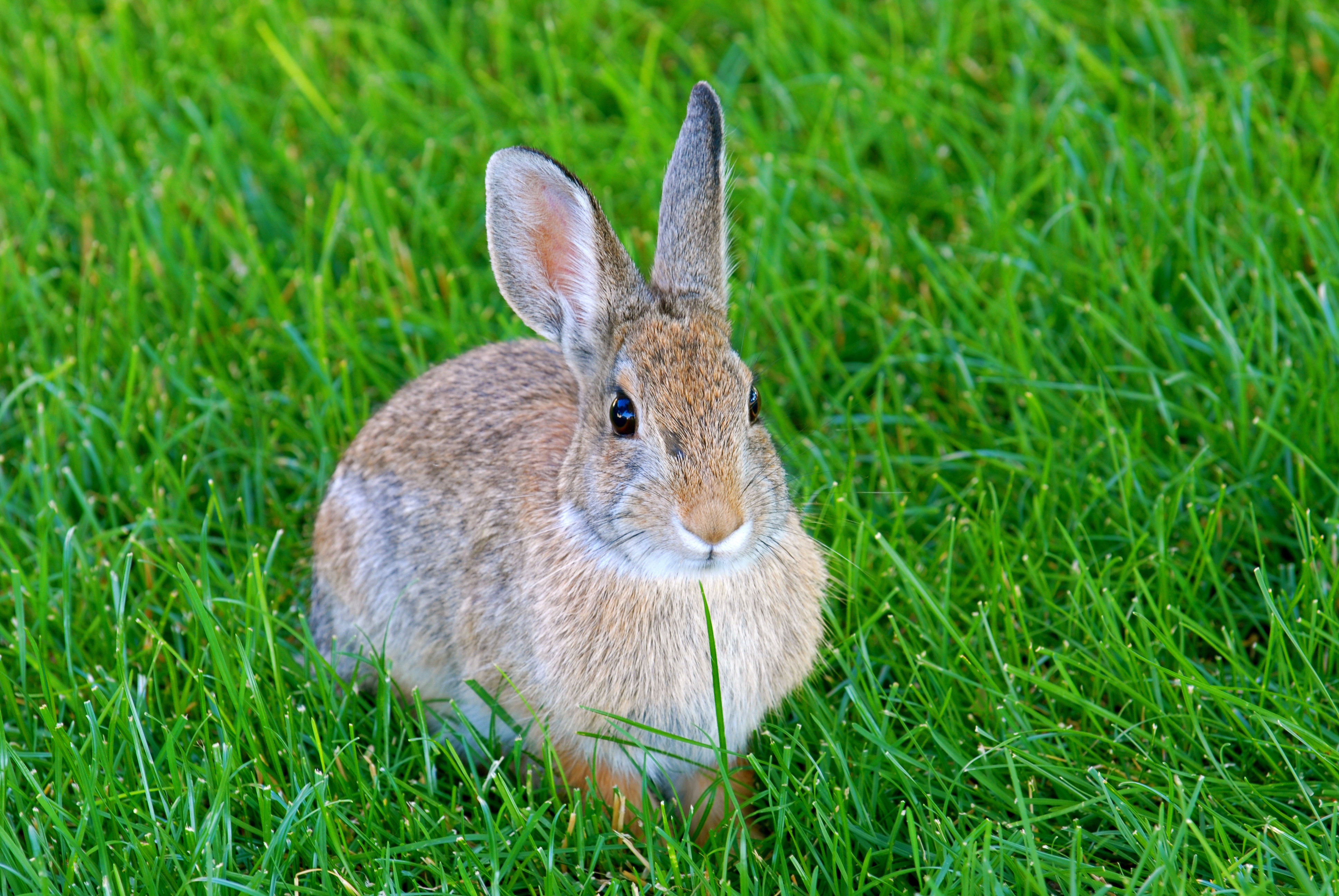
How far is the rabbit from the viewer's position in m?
3.34

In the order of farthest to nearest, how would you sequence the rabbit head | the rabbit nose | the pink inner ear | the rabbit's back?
the rabbit's back
the pink inner ear
the rabbit head
the rabbit nose

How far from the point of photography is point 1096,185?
539 centimetres

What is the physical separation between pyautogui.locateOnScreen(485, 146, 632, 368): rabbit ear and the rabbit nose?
723 mm

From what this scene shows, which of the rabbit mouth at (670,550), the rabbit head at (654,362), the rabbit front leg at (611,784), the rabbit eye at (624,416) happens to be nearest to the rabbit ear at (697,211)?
the rabbit head at (654,362)

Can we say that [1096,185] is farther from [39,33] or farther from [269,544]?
[39,33]

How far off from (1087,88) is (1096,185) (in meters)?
0.55

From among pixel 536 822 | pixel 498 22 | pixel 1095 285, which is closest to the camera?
pixel 536 822

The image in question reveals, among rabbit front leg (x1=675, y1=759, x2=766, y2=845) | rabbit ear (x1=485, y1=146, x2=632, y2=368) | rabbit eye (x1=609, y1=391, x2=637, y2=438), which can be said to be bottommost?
rabbit front leg (x1=675, y1=759, x2=766, y2=845)

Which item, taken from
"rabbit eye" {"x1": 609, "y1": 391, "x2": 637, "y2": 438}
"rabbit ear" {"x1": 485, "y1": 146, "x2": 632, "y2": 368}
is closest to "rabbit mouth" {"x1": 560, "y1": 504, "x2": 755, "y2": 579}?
"rabbit eye" {"x1": 609, "y1": 391, "x2": 637, "y2": 438}

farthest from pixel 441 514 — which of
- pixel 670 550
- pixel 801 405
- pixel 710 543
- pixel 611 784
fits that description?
pixel 801 405

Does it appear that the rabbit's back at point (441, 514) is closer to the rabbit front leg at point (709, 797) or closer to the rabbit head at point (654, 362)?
the rabbit head at point (654, 362)

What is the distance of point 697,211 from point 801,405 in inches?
52.6

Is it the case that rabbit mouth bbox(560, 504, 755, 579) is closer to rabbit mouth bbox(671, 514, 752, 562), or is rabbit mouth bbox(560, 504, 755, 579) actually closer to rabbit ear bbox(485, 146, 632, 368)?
rabbit mouth bbox(671, 514, 752, 562)

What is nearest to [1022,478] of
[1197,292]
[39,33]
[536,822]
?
[1197,292]
